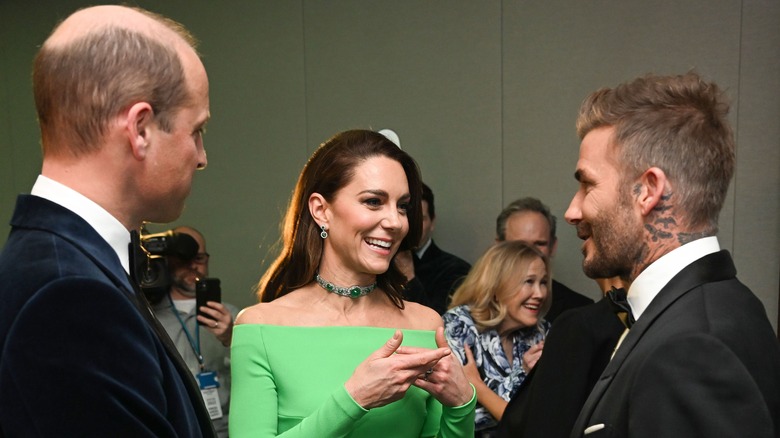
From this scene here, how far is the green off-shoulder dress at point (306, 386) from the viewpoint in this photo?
1.78 meters

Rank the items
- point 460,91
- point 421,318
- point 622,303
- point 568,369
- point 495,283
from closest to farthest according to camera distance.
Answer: point 622,303, point 421,318, point 568,369, point 495,283, point 460,91

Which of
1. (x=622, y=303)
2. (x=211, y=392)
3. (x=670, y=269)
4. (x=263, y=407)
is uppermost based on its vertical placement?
(x=670, y=269)

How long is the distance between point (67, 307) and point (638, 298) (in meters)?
1.04

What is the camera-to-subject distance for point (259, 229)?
216 inches

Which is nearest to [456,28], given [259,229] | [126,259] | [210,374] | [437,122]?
[437,122]

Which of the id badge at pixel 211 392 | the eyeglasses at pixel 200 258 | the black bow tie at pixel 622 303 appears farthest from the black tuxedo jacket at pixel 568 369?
the eyeglasses at pixel 200 258

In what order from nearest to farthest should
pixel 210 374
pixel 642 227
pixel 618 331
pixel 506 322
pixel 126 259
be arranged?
pixel 126 259
pixel 642 227
pixel 618 331
pixel 506 322
pixel 210 374

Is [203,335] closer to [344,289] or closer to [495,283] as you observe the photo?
[495,283]

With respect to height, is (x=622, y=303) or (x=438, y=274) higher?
(x=622, y=303)

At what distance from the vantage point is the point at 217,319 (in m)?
3.45

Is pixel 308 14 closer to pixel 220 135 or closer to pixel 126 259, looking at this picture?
pixel 220 135

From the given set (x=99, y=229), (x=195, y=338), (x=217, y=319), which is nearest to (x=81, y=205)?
(x=99, y=229)

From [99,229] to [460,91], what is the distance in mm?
3728

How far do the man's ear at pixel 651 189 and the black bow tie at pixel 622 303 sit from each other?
208mm
